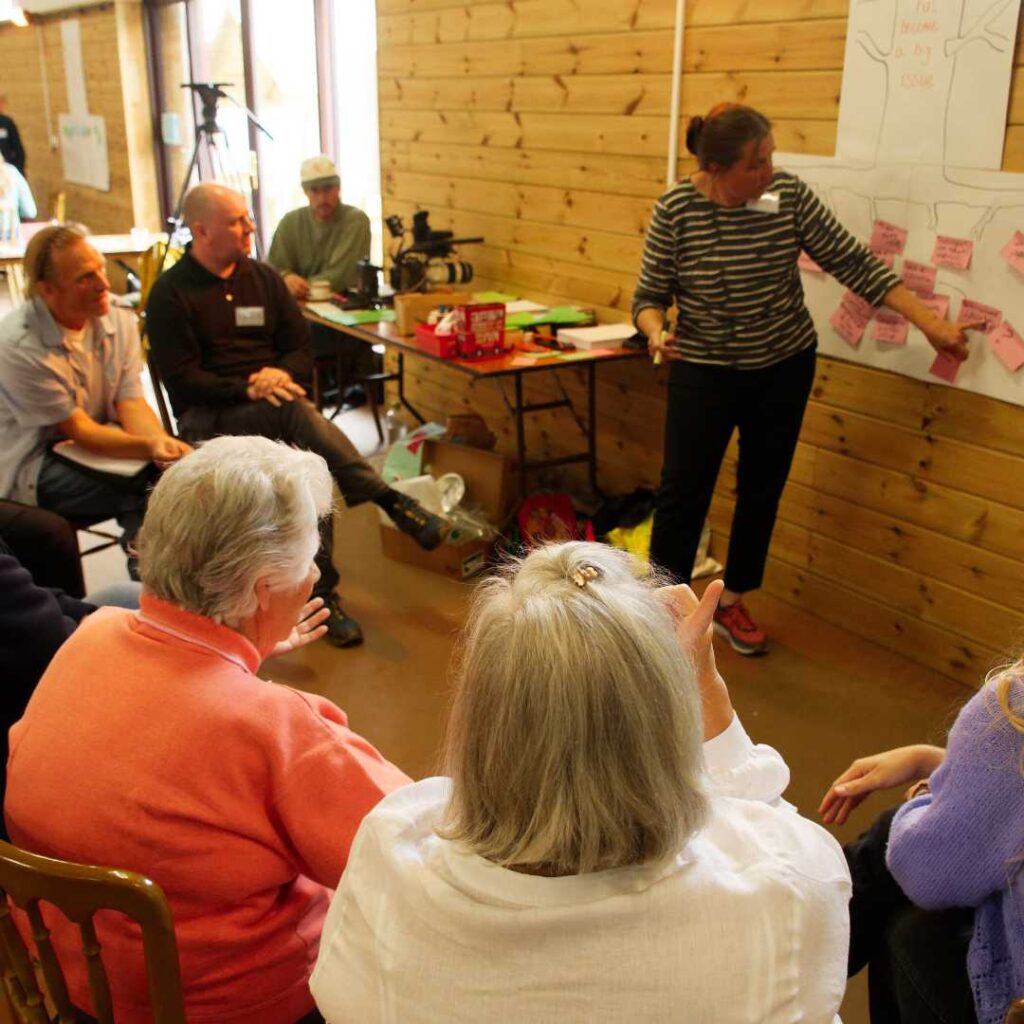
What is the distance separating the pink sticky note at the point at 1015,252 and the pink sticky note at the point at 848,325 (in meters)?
0.46

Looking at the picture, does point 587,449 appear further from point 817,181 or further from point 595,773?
point 595,773

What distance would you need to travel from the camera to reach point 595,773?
792mm

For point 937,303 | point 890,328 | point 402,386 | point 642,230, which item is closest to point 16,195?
point 402,386

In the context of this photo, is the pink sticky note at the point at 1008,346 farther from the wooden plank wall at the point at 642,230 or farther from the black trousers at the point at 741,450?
the black trousers at the point at 741,450

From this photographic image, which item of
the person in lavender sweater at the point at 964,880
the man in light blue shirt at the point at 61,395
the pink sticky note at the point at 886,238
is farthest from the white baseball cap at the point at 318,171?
the person in lavender sweater at the point at 964,880

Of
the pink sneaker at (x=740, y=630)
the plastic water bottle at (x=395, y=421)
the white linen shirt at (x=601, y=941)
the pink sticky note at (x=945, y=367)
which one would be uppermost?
the pink sticky note at (x=945, y=367)

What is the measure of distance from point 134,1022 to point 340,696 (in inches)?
63.4

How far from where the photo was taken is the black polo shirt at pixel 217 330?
10.2 feet

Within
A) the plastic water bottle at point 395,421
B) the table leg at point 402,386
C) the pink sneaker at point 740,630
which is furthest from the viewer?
the plastic water bottle at point 395,421

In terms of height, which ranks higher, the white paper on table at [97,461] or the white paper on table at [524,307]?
the white paper on table at [524,307]

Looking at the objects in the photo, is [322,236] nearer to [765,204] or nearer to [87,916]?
[765,204]

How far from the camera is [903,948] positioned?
125 cm

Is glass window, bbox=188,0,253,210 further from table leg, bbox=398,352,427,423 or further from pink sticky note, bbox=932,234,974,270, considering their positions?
pink sticky note, bbox=932,234,974,270

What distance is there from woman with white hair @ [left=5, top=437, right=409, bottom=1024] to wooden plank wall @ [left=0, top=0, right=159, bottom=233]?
306 inches
